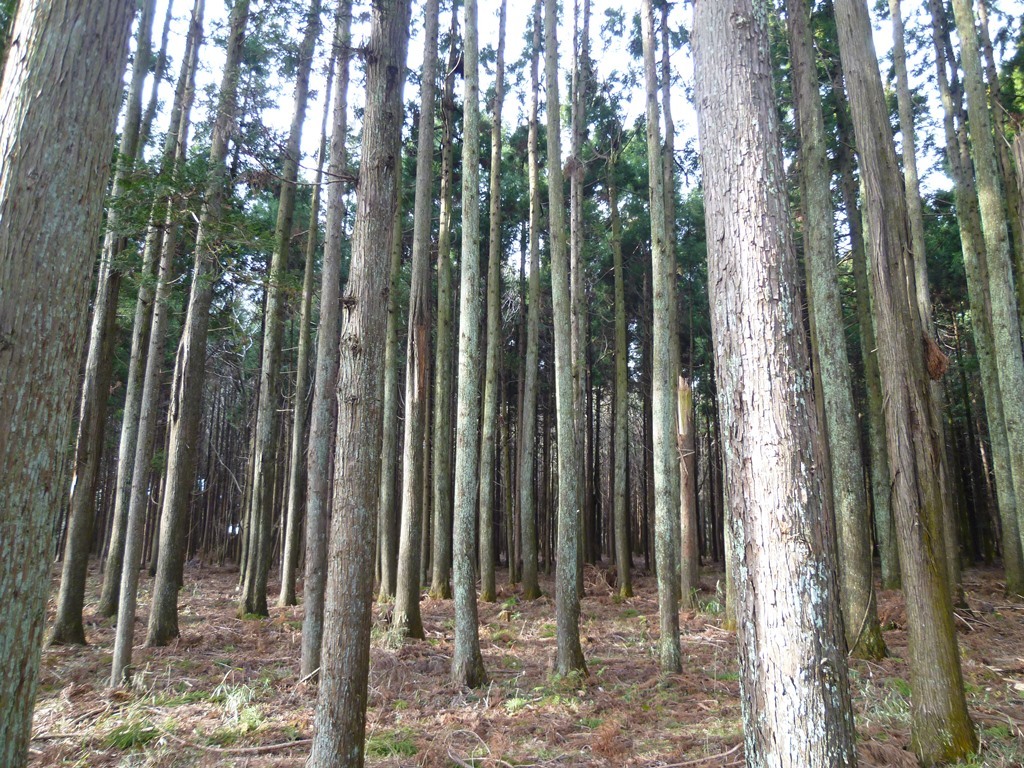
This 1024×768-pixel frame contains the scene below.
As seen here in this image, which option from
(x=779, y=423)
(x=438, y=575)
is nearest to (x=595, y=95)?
(x=438, y=575)

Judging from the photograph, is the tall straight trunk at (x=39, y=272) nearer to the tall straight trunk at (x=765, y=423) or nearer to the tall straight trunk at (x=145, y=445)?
the tall straight trunk at (x=765, y=423)

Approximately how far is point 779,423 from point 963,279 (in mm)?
18932

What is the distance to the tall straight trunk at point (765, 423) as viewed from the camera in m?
2.85

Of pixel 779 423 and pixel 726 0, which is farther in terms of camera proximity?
pixel 726 0

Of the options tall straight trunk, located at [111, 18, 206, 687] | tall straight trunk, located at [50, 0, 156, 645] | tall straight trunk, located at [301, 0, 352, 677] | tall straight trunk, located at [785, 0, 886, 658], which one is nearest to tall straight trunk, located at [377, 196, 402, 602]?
tall straight trunk, located at [301, 0, 352, 677]

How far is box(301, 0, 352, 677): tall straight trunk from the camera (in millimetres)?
7676

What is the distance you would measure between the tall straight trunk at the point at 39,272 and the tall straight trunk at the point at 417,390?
240 inches

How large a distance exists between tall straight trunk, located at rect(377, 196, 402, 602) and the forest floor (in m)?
2.49

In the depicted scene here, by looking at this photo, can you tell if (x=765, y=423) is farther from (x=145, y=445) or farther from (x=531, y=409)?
(x=531, y=409)

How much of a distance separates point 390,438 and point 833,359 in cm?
→ 742

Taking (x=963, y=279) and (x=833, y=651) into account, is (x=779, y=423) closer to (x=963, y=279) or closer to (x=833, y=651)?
(x=833, y=651)

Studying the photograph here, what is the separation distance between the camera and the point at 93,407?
9.20 metres

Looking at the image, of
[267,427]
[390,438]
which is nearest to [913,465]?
[390,438]

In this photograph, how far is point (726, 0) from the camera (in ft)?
11.6
